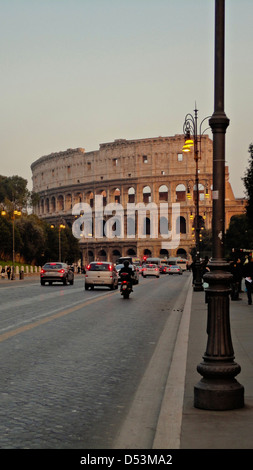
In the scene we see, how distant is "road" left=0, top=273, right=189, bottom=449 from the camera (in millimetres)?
5832

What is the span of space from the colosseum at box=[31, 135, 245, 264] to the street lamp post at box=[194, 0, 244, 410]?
391 ft

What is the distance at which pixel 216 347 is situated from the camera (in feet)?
22.1

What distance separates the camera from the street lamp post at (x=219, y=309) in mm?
6375

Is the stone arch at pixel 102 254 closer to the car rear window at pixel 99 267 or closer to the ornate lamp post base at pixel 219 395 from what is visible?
the car rear window at pixel 99 267

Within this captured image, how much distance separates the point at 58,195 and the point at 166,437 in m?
142

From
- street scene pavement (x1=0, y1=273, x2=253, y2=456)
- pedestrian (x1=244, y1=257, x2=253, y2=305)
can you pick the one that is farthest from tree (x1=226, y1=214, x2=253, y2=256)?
street scene pavement (x1=0, y1=273, x2=253, y2=456)

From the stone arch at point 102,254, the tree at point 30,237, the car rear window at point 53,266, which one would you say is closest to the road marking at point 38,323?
the car rear window at point 53,266

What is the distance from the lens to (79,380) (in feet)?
27.6

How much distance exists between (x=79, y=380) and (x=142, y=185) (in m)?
125

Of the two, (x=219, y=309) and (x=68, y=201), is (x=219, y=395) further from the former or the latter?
(x=68, y=201)

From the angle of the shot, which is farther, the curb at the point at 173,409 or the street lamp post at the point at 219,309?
the street lamp post at the point at 219,309

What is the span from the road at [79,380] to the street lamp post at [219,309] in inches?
26.0

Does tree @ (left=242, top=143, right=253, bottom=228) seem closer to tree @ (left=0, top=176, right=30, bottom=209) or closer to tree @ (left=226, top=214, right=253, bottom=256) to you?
tree @ (left=226, top=214, right=253, bottom=256)
